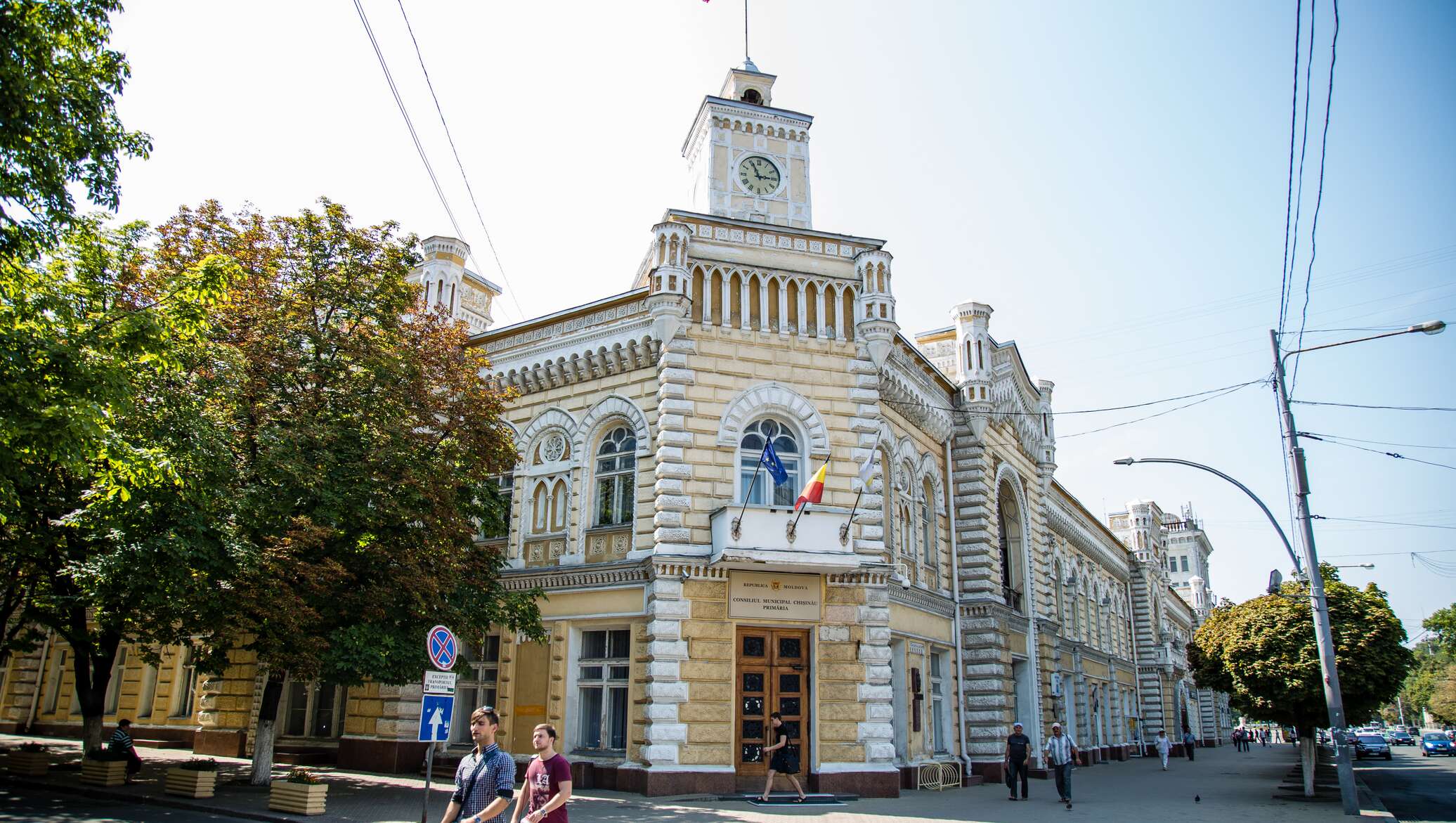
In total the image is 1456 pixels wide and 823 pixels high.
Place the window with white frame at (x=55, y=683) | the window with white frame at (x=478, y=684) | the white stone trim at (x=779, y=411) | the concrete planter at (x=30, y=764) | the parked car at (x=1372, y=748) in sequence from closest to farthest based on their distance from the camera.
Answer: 1. the concrete planter at (x=30, y=764)
2. the white stone trim at (x=779, y=411)
3. the window with white frame at (x=478, y=684)
4. the window with white frame at (x=55, y=683)
5. the parked car at (x=1372, y=748)

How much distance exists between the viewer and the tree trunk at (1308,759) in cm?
2247

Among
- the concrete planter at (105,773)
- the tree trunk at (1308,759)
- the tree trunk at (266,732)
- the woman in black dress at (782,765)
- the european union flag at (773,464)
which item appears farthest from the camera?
the tree trunk at (1308,759)

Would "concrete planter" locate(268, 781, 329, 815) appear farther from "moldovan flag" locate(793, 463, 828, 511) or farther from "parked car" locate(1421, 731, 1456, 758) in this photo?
"parked car" locate(1421, 731, 1456, 758)

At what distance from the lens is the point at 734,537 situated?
19.3 m

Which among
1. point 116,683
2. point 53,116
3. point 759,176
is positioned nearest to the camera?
point 53,116

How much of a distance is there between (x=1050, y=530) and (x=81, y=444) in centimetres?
3326

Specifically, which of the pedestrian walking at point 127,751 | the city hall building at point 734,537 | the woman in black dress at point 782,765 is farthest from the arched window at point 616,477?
the pedestrian walking at point 127,751

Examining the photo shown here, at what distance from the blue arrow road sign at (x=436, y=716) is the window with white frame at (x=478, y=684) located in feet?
31.5

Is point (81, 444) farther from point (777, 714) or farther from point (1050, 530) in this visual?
point (1050, 530)

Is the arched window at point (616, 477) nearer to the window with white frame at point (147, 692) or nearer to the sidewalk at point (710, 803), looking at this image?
the sidewalk at point (710, 803)

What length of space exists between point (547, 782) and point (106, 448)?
28.0 ft

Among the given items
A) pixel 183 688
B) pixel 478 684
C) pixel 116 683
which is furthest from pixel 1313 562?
pixel 116 683

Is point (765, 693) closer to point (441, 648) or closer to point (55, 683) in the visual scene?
point (441, 648)

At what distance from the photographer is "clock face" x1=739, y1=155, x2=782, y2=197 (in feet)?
80.5
